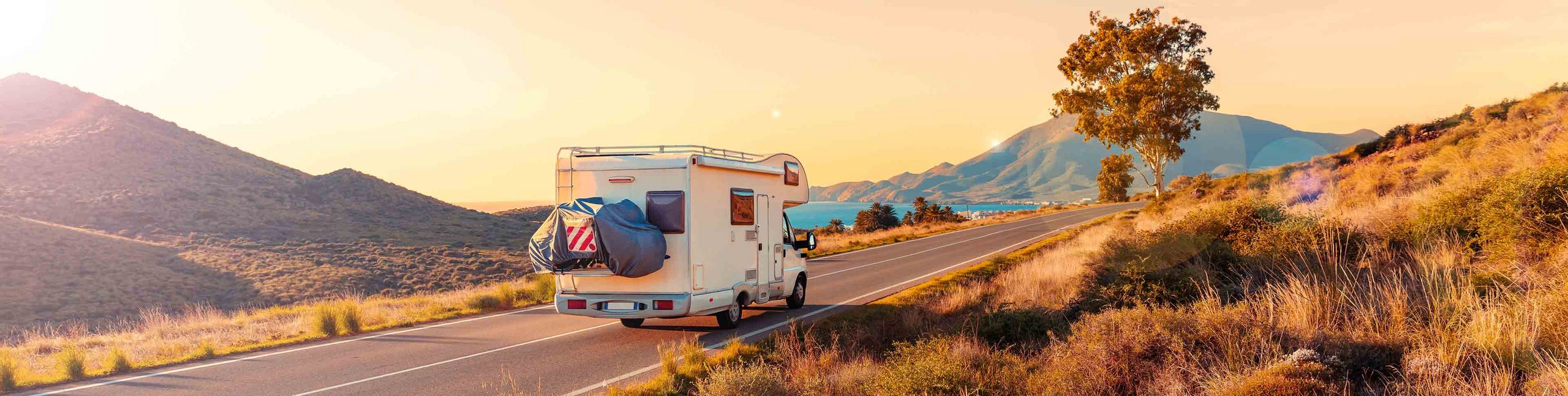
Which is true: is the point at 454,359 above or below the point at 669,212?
below

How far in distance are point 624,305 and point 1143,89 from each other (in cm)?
3495

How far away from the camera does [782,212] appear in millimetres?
13320

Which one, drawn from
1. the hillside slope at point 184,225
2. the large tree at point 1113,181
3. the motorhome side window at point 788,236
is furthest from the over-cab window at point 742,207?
the large tree at point 1113,181

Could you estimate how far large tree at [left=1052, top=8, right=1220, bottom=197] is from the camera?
3862 centimetres

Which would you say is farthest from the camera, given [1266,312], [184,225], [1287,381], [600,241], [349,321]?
[184,225]

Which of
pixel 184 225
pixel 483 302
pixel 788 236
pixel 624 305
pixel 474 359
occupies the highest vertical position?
pixel 184 225

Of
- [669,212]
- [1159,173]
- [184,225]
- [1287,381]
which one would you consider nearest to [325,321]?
[669,212]

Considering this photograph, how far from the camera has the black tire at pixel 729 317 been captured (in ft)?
39.0

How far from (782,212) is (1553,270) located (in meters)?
9.57

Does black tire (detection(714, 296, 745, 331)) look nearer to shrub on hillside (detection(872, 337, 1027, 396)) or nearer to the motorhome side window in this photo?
the motorhome side window

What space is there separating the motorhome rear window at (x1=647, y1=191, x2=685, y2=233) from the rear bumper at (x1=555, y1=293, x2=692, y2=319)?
95 cm

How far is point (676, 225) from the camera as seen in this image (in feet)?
34.9

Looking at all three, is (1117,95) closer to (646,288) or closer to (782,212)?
(782,212)

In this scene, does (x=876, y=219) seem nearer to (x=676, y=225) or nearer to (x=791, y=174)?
(x=791, y=174)
